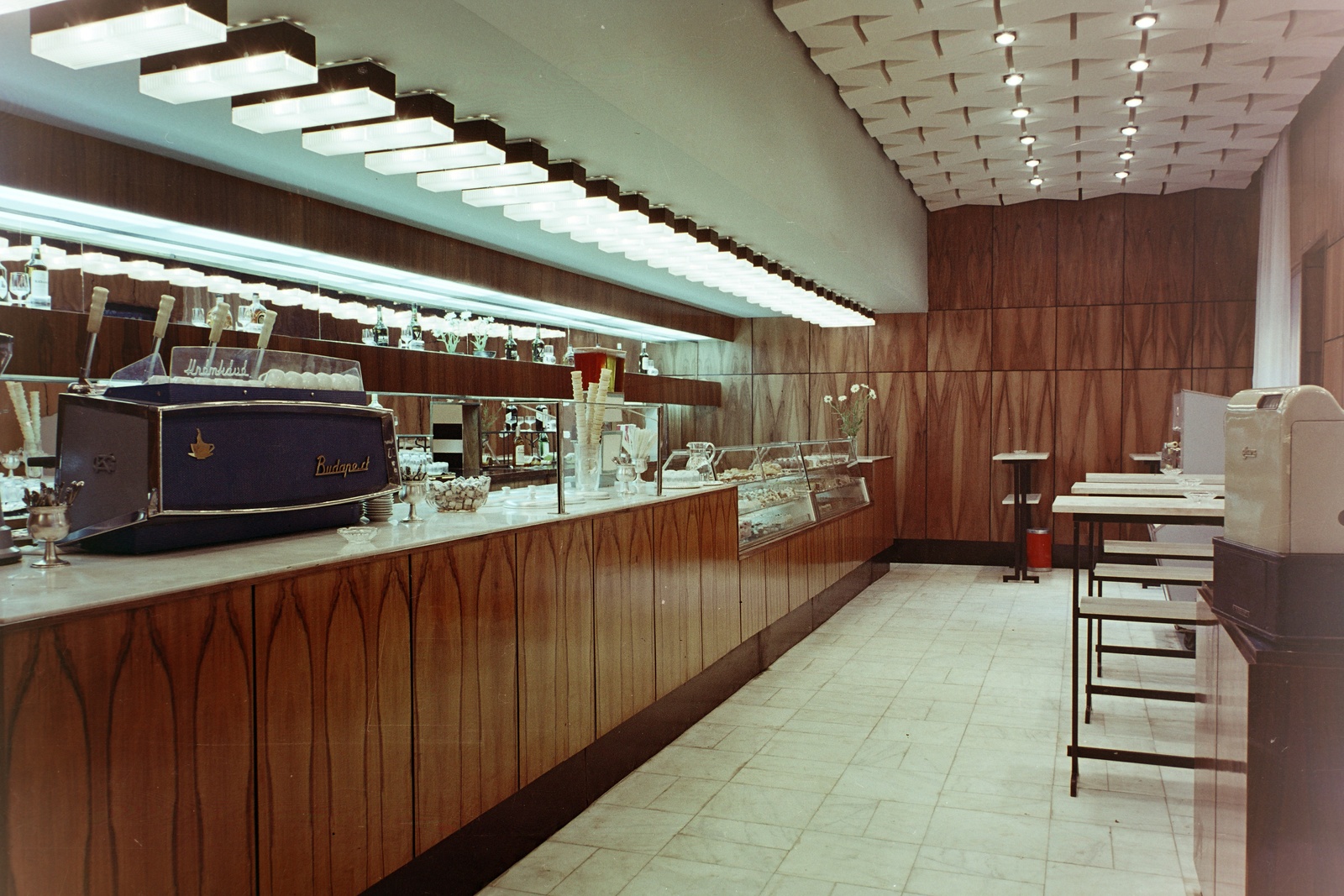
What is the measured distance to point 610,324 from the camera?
8766mm

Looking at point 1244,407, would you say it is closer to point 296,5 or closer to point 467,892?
point 467,892

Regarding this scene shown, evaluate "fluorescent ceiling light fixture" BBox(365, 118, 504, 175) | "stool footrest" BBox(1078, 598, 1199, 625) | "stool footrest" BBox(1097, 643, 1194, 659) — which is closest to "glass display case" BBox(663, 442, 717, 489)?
"fluorescent ceiling light fixture" BBox(365, 118, 504, 175)

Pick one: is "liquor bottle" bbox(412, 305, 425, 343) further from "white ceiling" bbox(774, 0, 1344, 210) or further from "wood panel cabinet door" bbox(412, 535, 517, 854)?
"wood panel cabinet door" bbox(412, 535, 517, 854)

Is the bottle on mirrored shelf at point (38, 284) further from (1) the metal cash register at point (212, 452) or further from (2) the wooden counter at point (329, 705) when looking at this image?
(2) the wooden counter at point (329, 705)

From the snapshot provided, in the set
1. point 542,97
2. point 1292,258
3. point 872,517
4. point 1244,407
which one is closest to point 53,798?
point 1244,407

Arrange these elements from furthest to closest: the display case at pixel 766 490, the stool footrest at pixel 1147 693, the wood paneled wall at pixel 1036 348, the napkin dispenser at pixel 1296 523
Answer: the wood paneled wall at pixel 1036 348
the display case at pixel 766 490
the stool footrest at pixel 1147 693
the napkin dispenser at pixel 1296 523

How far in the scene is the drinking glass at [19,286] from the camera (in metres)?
3.68

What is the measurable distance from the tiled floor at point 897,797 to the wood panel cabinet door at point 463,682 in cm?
41

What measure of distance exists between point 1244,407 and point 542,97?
8.15 feet

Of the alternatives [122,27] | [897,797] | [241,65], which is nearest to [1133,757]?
A: [897,797]

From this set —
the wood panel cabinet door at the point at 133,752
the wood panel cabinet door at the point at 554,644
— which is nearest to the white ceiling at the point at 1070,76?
the wood panel cabinet door at the point at 554,644

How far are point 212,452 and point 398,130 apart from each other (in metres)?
1.64

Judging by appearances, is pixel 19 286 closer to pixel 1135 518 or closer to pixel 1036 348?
pixel 1135 518

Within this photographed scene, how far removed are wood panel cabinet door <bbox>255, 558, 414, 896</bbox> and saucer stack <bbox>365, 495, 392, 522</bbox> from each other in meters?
0.57
